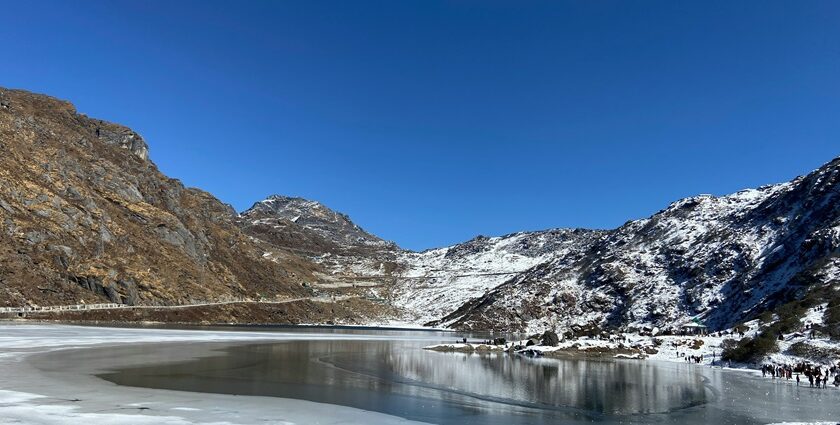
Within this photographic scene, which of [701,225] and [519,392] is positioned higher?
[701,225]

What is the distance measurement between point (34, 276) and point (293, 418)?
92999 mm

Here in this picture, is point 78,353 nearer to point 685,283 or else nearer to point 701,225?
point 685,283

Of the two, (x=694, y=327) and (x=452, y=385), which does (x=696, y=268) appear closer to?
(x=694, y=327)

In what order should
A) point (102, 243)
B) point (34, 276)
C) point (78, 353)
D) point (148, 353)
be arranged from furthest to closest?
point (102, 243)
point (34, 276)
point (148, 353)
point (78, 353)

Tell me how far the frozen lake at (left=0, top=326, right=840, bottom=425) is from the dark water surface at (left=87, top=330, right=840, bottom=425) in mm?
74

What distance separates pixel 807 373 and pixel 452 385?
28595 millimetres

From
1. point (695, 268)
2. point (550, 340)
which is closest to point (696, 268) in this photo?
point (695, 268)

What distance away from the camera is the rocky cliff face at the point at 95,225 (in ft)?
308

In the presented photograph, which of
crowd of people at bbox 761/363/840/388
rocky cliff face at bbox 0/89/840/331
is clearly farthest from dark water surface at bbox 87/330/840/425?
rocky cliff face at bbox 0/89/840/331

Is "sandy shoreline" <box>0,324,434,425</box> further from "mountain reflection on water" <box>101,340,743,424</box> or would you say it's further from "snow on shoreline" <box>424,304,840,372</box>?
"snow on shoreline" <box>424,304,840,372</box>

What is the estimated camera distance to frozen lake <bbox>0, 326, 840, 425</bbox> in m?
22.3

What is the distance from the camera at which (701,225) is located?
14175cm

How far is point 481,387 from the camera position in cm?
3297

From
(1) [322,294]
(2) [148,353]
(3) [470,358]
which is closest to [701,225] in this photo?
(3) [470,358]
